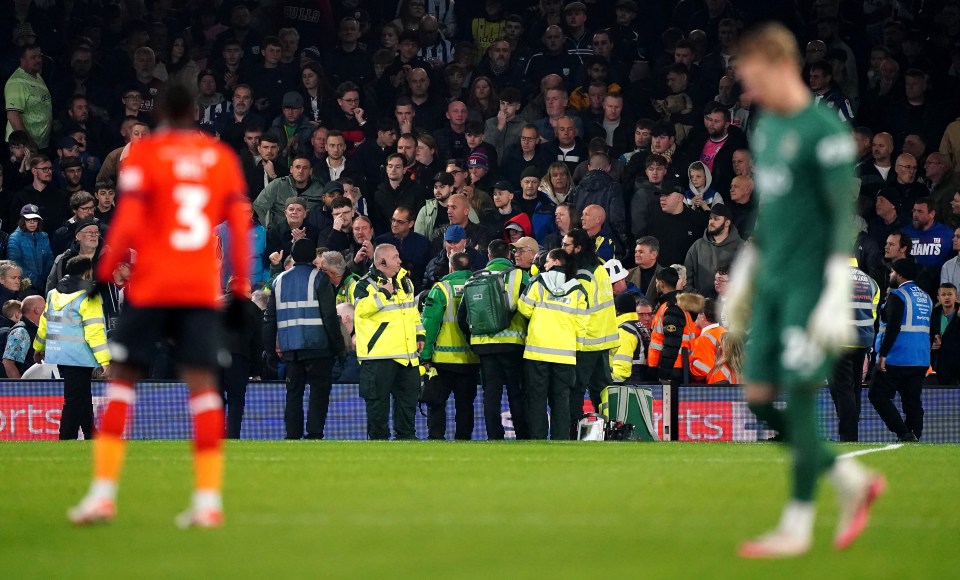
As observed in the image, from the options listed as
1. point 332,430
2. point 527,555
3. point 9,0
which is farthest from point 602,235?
point 527,555

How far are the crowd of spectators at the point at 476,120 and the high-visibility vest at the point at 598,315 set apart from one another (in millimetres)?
1095

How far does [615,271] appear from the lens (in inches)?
765

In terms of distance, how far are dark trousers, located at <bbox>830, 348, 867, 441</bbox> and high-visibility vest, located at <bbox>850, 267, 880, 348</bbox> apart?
0.14m

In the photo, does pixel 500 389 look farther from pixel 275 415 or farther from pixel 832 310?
pixel 832 310

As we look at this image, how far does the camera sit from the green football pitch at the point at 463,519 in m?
6.35

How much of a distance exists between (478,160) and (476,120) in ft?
3.41

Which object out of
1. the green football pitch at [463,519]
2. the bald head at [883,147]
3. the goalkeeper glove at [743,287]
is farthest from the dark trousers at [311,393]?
the goalkeeper glove at [743,287]

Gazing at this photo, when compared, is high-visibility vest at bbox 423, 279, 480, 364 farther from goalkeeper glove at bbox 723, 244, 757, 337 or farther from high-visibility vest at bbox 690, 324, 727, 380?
goalkeeper glove at bbox 723, 244, 757, 337

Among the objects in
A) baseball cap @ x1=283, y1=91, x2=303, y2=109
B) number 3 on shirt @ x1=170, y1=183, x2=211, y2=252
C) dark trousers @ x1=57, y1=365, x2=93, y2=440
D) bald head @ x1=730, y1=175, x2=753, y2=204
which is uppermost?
baseball cap @ x1=283, y1=91, x2=303, y2=109

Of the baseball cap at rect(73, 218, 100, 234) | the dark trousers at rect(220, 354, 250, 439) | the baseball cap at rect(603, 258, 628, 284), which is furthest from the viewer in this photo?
the baseball cap at rect(73, 218, 100, 234)

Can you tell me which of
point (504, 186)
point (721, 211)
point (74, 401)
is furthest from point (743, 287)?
point (504, 186)

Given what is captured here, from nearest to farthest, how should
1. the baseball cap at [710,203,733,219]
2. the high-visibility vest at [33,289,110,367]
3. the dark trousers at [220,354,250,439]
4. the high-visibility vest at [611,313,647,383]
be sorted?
1. the high-visibility vest at [33,289,110,367]
2. the dark trousers at [220,354,250,439]
3. the high-visibility vest at [611,313,647,383]
4. the baseball cap at [710,203,733,219]

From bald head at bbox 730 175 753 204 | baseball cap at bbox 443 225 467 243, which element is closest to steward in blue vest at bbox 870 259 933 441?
bald head at bbox 730 175 753 204

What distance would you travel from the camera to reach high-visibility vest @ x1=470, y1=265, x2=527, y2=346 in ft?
56.1
